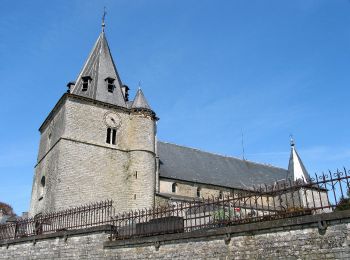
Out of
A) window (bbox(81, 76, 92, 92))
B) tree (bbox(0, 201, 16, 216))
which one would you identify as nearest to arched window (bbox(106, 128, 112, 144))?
window (bbox(81, 76, 92, 92))

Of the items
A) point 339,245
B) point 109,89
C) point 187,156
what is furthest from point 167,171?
point 339,245

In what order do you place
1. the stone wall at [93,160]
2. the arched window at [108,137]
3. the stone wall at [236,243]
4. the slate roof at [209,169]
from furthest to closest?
the slate roof at [209,169]
the arched window at [108,137]
the stone wall at [93,160]
the stone wall at [236,243]

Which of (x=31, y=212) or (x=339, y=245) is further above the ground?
(x=31, y=212)

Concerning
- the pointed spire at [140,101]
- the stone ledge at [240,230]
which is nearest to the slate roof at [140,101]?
the pointed spire at [140,101]

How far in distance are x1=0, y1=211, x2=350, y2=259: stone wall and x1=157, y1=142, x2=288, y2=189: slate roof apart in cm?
1449

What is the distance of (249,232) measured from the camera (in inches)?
346

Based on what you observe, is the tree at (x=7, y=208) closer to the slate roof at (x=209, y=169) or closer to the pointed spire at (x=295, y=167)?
the slate roof at (x=209, y=169)

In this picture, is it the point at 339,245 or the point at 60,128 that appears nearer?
the point at 339,245

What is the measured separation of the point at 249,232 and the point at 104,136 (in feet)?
58.5

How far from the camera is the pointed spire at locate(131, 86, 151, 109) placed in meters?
27.0

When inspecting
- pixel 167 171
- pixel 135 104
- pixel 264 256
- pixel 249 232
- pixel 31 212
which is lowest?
pixel 264 256

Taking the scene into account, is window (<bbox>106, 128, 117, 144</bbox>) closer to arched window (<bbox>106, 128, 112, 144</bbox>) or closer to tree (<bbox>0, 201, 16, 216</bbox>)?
arched window (<bbox>106, 128, 112, 144</bbox>)

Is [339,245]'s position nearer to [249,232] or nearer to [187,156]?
[249,232]

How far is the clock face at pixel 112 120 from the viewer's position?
25.7 metres
